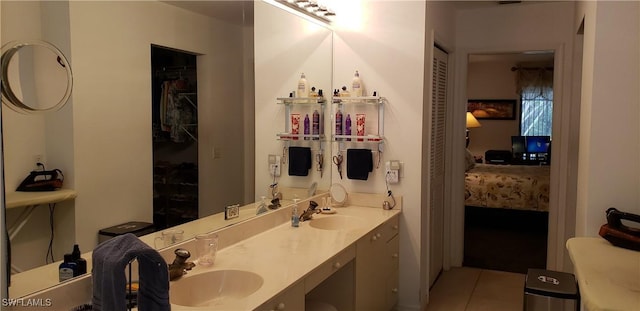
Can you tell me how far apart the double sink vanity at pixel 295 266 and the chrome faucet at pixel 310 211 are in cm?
4

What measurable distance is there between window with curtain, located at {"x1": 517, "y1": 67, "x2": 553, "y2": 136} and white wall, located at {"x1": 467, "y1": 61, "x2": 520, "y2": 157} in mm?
138

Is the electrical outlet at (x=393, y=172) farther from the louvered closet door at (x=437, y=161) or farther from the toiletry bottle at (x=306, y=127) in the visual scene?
the toiletry bottle at (x=306, y=127)

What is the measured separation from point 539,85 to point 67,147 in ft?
28.4

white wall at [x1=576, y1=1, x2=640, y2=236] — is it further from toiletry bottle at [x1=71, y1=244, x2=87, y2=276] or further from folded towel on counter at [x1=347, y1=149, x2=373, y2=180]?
toiletry bottle at [x1=71, y1=244, x2=87, y2=276]

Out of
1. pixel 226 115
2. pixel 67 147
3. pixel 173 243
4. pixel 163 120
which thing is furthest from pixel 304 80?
pixel 67 147

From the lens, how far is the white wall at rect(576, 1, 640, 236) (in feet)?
7.36

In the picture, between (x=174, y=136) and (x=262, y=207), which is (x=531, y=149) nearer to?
(x=262, y=207)

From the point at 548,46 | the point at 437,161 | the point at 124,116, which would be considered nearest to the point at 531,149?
the point at 548,46

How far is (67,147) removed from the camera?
175 cm

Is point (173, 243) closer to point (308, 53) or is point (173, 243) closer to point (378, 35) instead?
point (308, 53)

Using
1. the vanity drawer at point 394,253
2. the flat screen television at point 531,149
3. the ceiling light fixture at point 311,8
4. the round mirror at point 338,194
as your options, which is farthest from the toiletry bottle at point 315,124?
the flat screen television at point 531,149

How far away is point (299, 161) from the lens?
11.2 feet

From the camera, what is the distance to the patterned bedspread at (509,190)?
5.84m

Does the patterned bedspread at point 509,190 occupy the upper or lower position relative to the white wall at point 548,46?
lower
